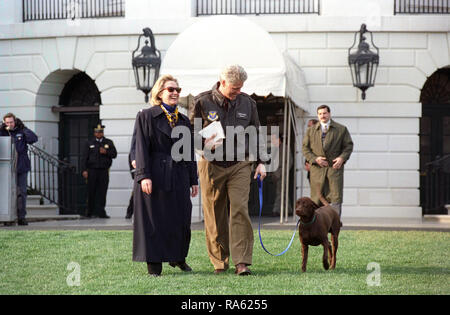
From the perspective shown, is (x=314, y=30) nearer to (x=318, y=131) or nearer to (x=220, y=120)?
(x=318, y=131)

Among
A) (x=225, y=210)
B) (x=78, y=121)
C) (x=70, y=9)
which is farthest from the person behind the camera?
(x=78, y=121)

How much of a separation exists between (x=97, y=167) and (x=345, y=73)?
622cm

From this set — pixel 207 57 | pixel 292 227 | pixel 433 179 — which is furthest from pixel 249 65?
pixel 433 179

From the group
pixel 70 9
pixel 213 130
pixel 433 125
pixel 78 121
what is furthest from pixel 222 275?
pixel 78 121

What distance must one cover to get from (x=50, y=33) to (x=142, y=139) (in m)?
12.7

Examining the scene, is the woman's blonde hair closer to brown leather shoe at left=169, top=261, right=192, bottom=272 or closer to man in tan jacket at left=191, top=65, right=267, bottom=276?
man in tan jacket at left=191, top=65, right=267, bottom=276

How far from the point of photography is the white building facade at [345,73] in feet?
62.3

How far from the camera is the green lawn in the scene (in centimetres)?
728

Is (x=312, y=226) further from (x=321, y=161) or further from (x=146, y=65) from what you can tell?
(x=146, y=65)

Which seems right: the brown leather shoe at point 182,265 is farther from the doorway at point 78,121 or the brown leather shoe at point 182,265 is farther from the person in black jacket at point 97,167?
the doorway at point 78,121

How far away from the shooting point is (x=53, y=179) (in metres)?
20.2

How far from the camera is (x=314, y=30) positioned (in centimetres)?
1912

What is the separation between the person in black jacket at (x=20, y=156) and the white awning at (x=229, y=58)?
308cm

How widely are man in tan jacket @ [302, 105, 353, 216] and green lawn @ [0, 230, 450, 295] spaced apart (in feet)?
2.59
